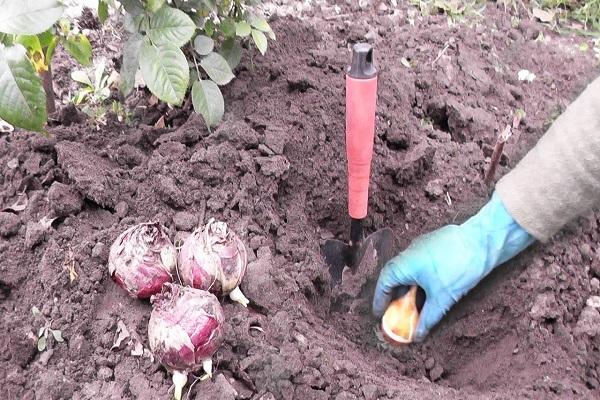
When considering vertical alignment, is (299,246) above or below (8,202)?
below

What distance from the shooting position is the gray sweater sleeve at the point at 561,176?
177 cm

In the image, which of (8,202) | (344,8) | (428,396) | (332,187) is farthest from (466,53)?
(8,202)

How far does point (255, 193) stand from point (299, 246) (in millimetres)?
211

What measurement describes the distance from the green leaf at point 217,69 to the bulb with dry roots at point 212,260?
63 centimetres

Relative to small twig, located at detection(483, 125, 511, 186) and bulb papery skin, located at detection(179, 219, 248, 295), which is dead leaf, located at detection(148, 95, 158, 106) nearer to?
bulb papery skin, located at detection(179, 219, 248, 295)

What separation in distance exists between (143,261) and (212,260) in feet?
0.54

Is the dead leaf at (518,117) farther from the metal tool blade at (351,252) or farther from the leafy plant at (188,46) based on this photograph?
the leafy plant at (188,46)

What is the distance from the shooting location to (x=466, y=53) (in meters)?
2.77

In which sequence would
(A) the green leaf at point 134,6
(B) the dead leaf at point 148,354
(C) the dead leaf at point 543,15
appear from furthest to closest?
(C) the dead leaf at point 543,15, (A) the green leaf at point 134,6, (B) the dead leaf at point 148,354

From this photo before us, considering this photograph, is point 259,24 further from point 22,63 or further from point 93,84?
point 22,63

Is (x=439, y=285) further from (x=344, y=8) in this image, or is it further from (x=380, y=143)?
(x=344, y=8)

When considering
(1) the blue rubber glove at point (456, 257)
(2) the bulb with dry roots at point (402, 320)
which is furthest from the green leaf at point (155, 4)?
(2) the bulb with dry roots at point (402, 320)

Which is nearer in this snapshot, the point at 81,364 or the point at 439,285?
the point at 81,364

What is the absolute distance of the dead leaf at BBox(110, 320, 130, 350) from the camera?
157 cm
